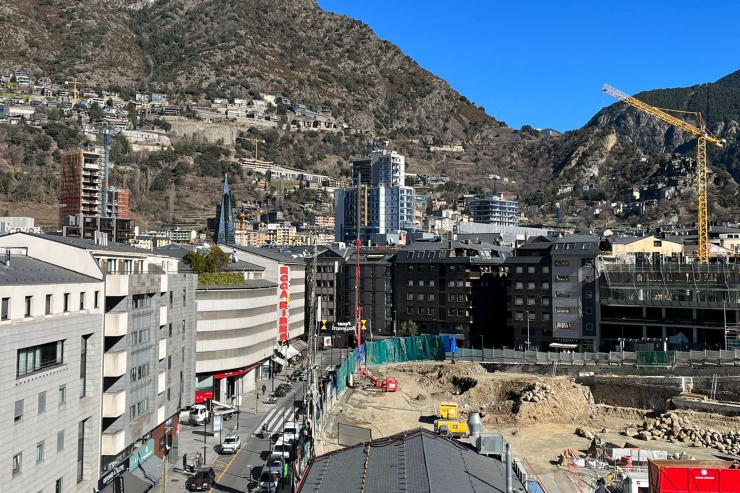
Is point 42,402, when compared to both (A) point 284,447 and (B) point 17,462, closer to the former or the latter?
(B) point 17,462

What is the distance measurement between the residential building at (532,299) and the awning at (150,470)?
5750 cm

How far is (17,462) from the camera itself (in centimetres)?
3170

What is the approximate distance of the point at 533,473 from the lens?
51062 mm

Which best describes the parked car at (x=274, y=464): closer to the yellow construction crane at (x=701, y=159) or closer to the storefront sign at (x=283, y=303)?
the storefront sign at (x=283, y=303)

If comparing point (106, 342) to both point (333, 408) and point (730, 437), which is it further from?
point (730, 437)

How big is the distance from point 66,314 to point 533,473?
3262 cm

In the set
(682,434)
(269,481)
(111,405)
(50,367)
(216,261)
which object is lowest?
(682,434)

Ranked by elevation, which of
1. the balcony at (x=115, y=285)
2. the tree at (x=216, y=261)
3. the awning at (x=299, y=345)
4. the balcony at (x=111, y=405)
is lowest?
the awning at (x=299, y=345)

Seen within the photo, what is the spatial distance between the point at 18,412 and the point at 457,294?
259ft

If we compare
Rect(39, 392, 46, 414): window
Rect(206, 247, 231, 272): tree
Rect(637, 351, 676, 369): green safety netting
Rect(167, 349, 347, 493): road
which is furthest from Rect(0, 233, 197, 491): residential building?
Rect(637, 351, 676, 369): green safety netting

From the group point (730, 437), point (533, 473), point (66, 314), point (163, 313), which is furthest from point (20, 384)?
point (730, 437)

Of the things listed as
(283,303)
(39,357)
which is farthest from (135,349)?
(283,303)

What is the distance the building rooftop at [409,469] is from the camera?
23109 mm

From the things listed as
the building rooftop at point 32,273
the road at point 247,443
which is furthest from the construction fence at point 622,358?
the building rooftop at point 32,273
